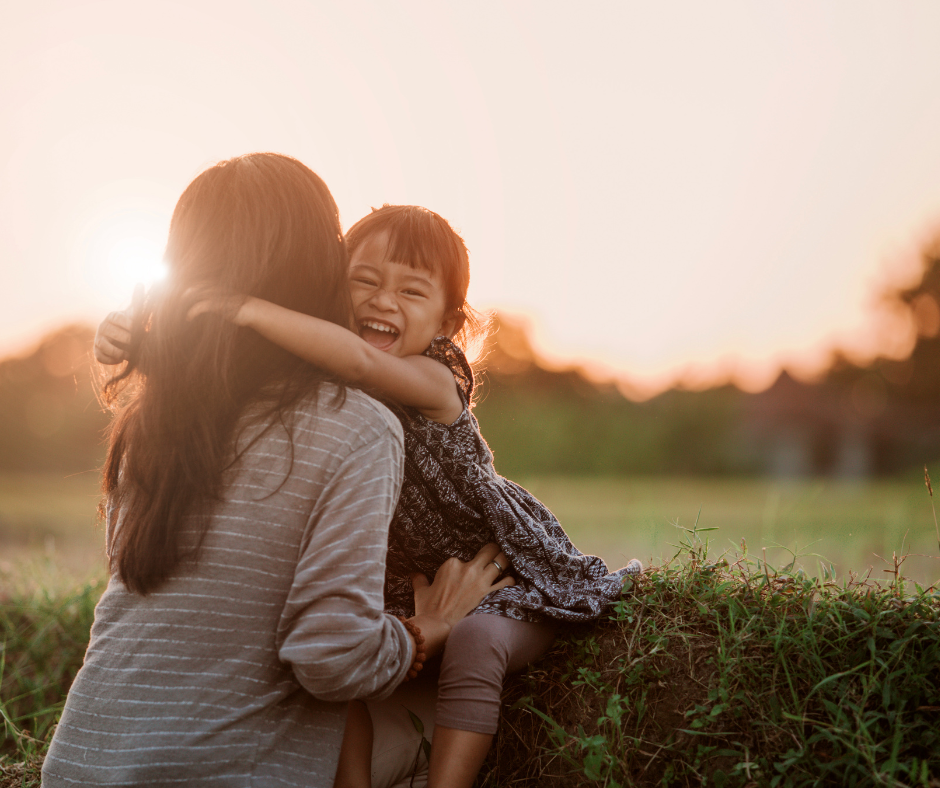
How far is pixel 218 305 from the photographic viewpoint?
181 cm

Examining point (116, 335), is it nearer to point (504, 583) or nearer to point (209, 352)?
point (209, 352)

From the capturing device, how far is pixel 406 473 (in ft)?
7.99

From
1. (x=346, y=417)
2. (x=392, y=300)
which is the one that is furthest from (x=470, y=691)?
(x=392, y=300)

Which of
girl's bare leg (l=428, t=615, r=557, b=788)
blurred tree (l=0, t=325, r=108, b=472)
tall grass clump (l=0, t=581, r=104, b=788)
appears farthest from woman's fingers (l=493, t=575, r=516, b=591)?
blurred tree (l=0, t=325, r=108, b=472)

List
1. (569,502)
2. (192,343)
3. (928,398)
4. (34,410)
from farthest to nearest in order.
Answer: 1. (928,398)
2. (34,410)
3. (569,502)
4. (192,343)

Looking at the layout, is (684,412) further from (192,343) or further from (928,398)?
(192,343)

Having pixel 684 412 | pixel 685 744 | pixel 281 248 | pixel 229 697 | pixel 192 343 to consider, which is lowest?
pixel 684 412

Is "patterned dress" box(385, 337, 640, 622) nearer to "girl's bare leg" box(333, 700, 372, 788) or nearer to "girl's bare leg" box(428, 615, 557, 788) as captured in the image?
"girl's bare leg" box(428, 615, 557, 788)

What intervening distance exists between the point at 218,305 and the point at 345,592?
757 mm

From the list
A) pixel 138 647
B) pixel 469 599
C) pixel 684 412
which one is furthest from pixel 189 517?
pixel 684 412

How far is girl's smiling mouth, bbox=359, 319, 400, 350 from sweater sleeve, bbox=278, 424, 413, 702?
0.92 meters

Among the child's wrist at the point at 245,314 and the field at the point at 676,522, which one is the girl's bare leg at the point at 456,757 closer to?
the field at the point at 676,522

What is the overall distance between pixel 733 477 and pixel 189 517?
3329 centimetres

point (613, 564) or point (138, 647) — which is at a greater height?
point (138, 647)
